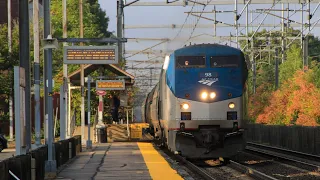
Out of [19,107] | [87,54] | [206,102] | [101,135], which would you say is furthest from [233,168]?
[101,135]

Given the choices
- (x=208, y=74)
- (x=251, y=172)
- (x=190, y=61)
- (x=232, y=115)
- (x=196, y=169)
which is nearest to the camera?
(x=251, y=172)

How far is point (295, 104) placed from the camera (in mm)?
37812

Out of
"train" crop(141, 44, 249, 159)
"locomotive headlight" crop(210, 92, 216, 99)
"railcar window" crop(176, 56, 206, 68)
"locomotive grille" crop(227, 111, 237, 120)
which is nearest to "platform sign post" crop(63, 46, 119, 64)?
"train" crop(141, 44, 249, 159)

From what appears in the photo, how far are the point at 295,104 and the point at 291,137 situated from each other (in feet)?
19.3

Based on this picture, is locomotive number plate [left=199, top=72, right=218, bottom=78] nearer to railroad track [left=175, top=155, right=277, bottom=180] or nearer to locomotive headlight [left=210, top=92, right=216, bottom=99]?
locomotive headlight [left=210, top=92, right=216, bottom=99]

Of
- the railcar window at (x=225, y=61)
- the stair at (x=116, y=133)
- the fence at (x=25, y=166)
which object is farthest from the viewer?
the stair at (x=116, y=133)

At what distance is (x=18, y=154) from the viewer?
12.6 meters

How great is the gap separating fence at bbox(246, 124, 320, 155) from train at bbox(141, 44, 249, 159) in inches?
82.1

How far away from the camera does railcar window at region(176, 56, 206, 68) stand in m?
21.0

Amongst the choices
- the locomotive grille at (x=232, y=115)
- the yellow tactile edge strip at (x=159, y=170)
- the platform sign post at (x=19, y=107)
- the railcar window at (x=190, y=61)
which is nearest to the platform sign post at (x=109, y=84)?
the yellow tactile edge strip at (x=159, y=170)

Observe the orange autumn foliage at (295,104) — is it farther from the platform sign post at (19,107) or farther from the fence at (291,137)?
the platform sign post at (19,107)

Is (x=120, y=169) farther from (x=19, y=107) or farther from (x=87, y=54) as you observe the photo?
(x=87, y=54)

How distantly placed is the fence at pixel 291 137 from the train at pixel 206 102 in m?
2.09

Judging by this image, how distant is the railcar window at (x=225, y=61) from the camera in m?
21.0
